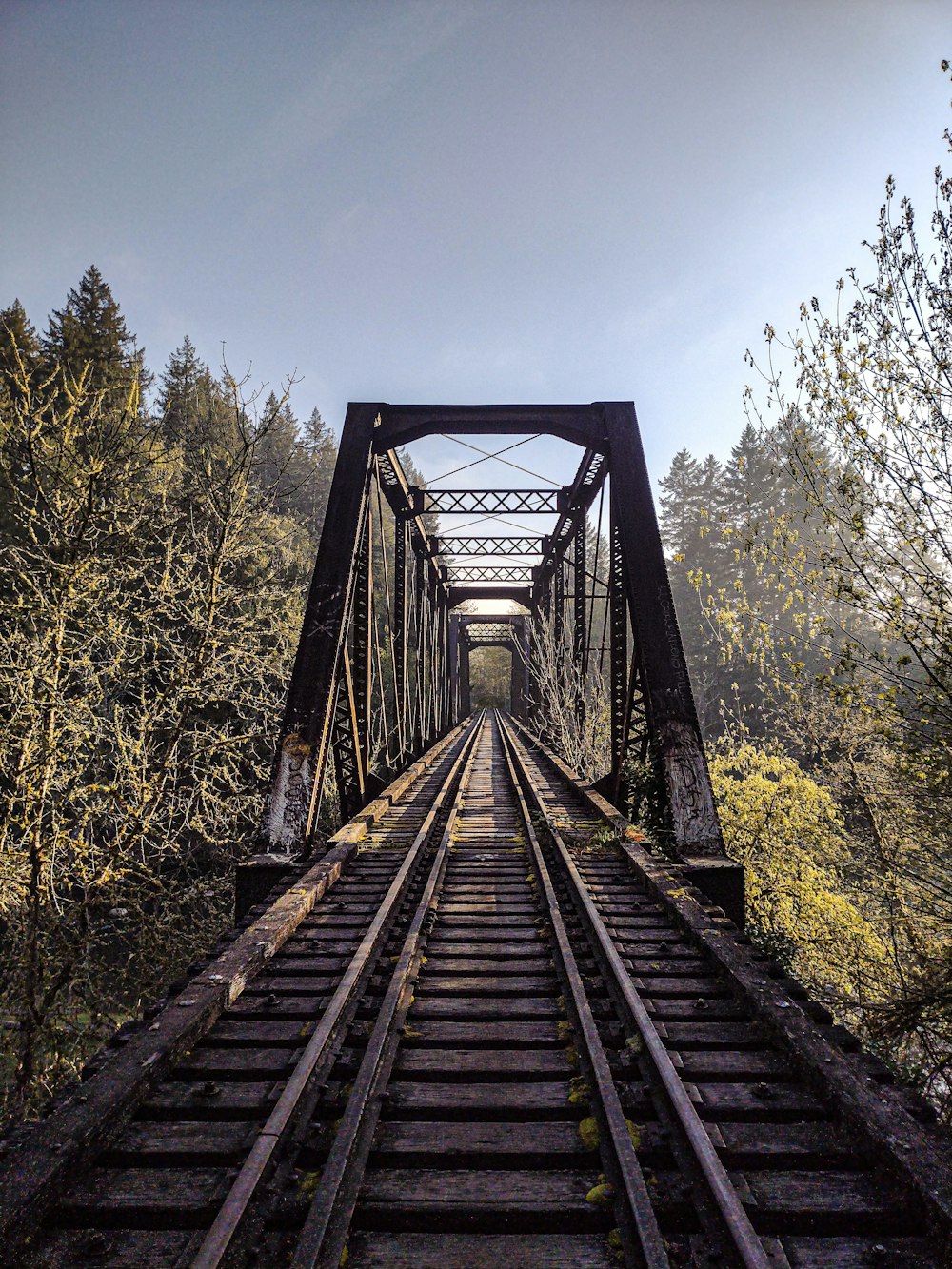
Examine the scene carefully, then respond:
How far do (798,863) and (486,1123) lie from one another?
1072 centimetres

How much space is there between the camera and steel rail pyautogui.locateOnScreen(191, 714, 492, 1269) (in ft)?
5.44

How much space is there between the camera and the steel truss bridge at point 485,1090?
5.87ft

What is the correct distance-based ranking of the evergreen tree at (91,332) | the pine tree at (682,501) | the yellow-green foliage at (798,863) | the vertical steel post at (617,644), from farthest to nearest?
the pine tree at (682,501), the evergreen tree at (91,332), the yellow-green foliage at (798,863), the vertical steel post at (617,644)

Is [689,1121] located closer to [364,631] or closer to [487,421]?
[364,631]

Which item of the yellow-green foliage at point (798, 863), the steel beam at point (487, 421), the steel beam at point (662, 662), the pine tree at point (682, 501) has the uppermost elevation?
the pine tree at point (682, 501)

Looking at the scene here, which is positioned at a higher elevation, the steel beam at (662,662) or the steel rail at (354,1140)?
the steel beam at (662,662)

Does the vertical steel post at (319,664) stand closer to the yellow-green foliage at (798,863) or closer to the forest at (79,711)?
the forest at (79,711)

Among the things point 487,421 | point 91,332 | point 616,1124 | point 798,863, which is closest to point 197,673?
point 487,421

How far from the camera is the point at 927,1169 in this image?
1.85 m

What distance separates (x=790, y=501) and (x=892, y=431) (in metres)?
39.9

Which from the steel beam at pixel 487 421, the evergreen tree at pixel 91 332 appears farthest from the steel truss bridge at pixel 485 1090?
the evergreen tree at pixel 91 332

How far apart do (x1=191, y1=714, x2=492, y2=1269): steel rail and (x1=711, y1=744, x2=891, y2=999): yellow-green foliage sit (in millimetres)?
8133

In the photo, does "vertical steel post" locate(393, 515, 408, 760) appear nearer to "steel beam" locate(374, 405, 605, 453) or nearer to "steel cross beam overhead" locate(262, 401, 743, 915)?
"steel cross beam overhead" locate(262, 401, 743, 915)

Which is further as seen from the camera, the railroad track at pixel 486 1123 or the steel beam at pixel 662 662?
the steel beam at pixel 662 662
